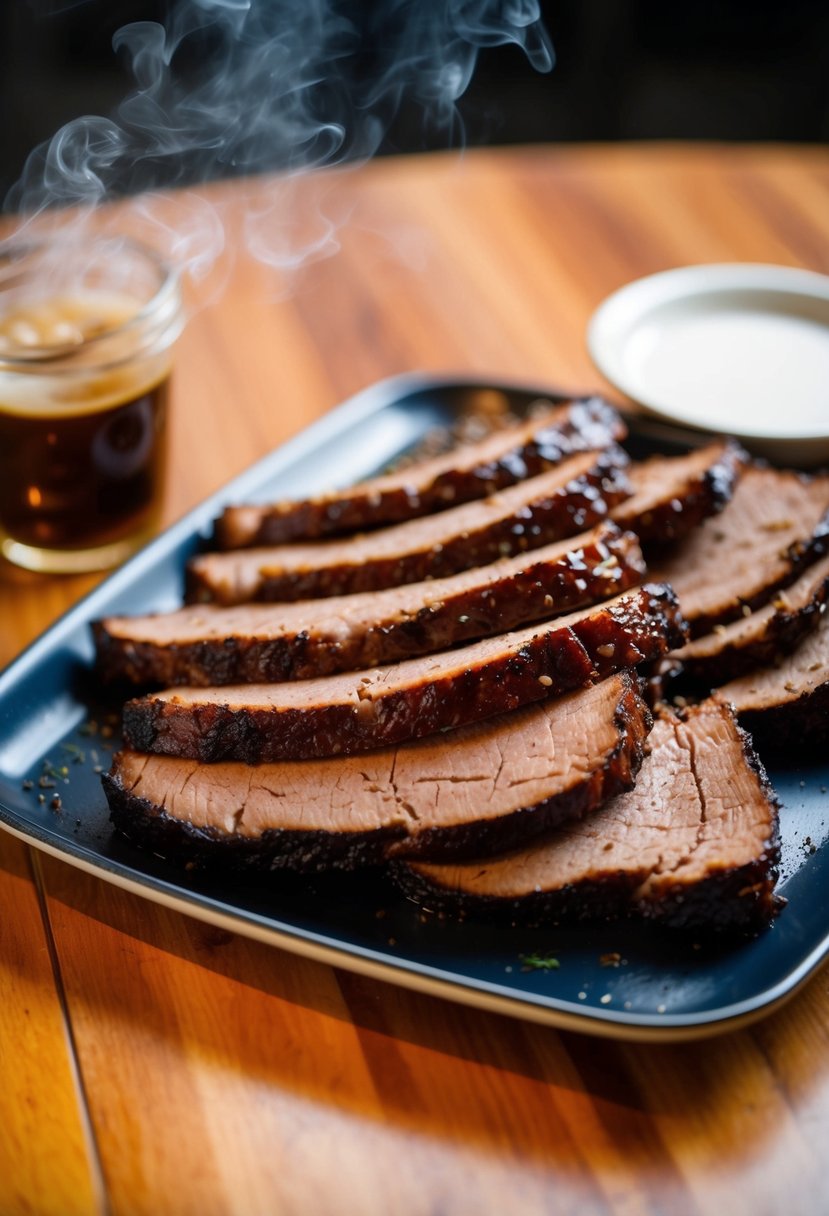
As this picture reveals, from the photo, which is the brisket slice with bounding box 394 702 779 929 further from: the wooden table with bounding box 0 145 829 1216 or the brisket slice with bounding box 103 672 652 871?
the wooden table with bounding box 0 145 829 1216

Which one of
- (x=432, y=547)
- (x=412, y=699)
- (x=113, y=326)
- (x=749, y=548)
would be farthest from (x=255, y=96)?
(x=412, y=699)

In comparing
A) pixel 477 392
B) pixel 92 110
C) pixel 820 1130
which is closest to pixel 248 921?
pixel 820 1130

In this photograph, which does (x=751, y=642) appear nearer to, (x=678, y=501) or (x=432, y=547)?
(x=678, y=501)

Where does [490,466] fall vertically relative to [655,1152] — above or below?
above

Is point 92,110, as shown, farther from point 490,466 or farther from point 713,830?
point 713,830

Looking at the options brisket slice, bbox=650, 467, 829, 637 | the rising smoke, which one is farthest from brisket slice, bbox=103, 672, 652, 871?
the rising smoke
